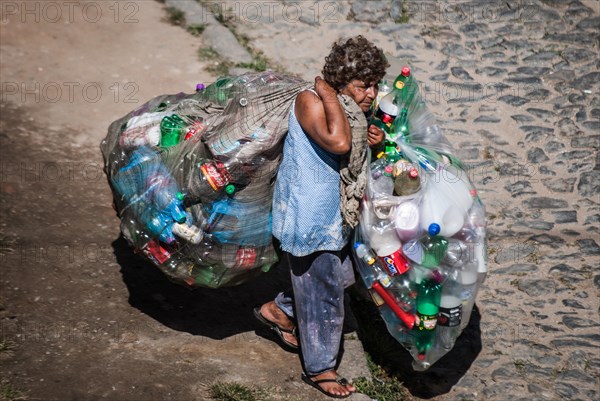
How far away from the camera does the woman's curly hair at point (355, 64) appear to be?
385cm

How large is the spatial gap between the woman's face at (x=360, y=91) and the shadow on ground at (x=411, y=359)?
5.48 feet

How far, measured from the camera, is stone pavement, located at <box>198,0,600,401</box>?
5188mm

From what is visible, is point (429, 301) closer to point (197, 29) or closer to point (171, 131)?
point (171, 131)

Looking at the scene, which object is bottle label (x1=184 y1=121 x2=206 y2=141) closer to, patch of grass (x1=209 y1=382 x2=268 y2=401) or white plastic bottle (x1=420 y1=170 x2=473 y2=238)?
white plastic bottle (x1=420 y1=170 x2=473 y2=238)

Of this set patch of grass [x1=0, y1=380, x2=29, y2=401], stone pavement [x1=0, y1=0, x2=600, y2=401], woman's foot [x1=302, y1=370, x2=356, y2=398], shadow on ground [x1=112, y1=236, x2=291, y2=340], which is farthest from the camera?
shadow on ground [x1=112, y1=236, x2=291, y2=340]

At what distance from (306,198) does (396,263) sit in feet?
1.74

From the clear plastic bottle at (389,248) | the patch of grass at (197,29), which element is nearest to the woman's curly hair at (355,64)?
the clear plastic bottle at (389,248)

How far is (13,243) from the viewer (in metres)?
5.11

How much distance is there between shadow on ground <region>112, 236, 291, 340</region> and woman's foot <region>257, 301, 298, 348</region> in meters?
0.21

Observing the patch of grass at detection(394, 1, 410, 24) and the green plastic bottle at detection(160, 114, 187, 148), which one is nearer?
the green plastic bottle at detection(160, 114, 187, 148)

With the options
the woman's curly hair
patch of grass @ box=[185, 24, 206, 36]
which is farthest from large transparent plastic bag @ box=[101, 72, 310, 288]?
patch of grass @ box=[185, 24, 206, 36]

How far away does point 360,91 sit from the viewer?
3912 mm

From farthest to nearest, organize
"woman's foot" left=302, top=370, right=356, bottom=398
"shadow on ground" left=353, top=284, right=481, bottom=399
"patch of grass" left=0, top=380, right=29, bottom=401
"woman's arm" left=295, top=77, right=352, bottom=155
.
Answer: "shadow on ground" left=353, top=284, right=481, bottom=399, "woman's foot" left=302, top=370, right=356, bottom=398, "patch of grass" left=0, top=380, right=29, bottom=401, "woman's arm" left=295, top=77, right=352, bottom=155

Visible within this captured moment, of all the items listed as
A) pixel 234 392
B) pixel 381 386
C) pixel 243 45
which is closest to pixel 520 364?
pixel 381 386
